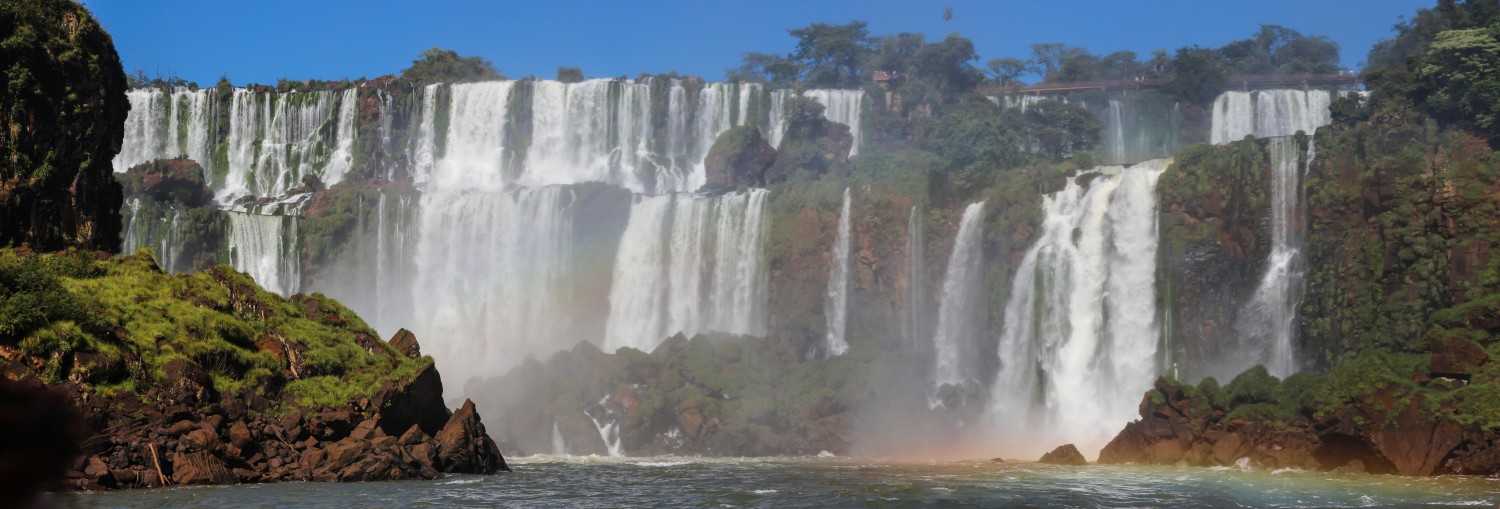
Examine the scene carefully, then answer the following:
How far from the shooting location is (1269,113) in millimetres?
80500

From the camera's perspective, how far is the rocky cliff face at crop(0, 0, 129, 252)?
35.6 meters

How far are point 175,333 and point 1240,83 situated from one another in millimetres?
73774

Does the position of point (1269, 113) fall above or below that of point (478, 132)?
above

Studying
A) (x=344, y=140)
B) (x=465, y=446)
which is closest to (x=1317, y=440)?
(x=465, y=446)

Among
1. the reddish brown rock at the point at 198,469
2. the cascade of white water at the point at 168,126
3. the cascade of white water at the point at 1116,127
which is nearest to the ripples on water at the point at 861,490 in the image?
the reddish brown rock at the point at 198,469

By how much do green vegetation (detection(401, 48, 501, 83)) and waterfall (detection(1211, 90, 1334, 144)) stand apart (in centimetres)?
4586

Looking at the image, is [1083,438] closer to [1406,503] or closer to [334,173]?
[1406,503]

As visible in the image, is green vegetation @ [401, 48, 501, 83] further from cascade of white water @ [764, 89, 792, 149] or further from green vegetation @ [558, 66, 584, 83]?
cascade of white water @ [764, 89, 792, 149]

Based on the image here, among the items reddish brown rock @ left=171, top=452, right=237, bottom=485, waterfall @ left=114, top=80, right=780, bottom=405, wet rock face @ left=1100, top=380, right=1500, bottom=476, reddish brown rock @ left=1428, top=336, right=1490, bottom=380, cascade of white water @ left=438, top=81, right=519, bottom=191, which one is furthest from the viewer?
cascade of white water @ left=438, top=81, right=519, bottom=191

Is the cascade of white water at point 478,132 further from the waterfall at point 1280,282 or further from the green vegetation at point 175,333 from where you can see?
the waterfall at point 1280,282

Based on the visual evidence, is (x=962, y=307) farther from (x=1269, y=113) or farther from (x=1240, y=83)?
(x=1240, y=83)

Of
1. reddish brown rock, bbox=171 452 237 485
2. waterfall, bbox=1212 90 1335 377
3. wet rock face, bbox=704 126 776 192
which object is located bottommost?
reddish brown rock, bbox=171 452 237 485

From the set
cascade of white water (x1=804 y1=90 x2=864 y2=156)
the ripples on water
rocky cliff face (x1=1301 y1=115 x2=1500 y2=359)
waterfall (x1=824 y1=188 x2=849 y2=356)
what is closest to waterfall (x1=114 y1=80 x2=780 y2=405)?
waterfall (x1=824 y1=188 x2=849 y2=356)

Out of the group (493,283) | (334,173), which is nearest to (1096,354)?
(493,283)
